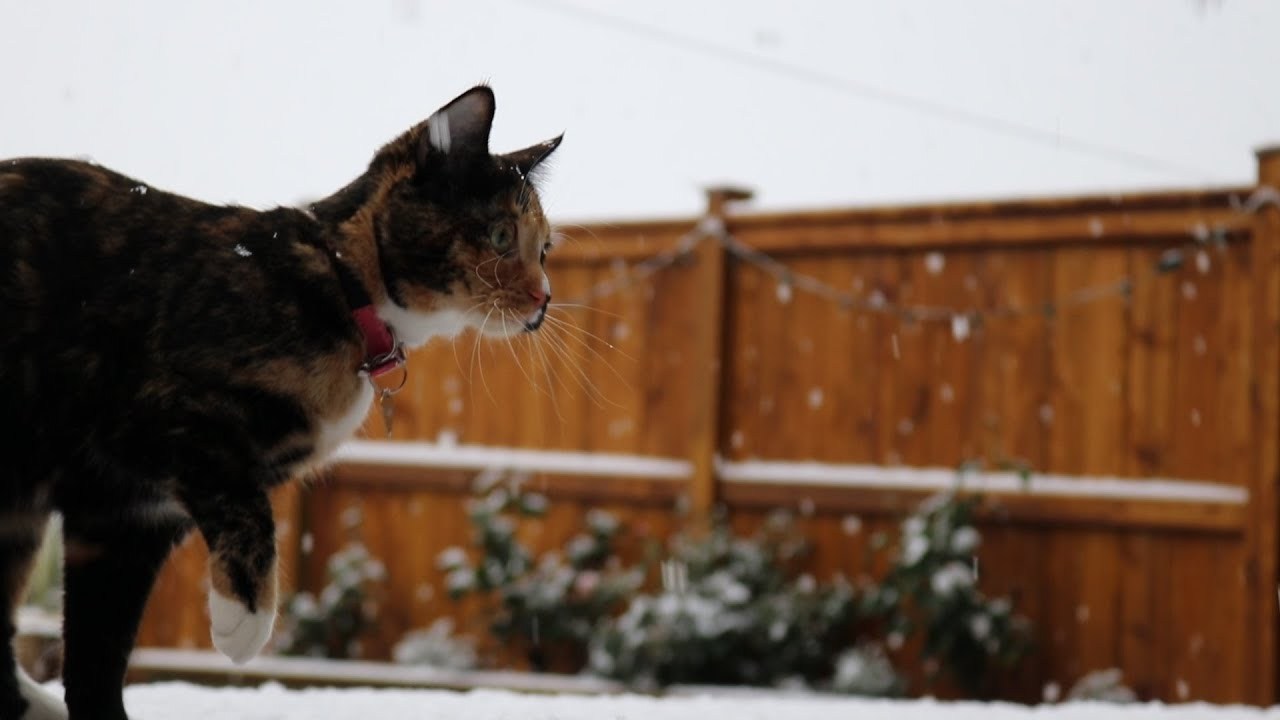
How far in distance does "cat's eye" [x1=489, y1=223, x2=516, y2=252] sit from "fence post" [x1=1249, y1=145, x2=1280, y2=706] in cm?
338

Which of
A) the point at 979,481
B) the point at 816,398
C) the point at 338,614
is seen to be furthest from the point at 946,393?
the point at 338,614

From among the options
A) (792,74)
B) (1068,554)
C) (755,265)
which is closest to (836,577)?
(1068,554)

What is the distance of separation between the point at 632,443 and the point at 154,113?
3.35 meters

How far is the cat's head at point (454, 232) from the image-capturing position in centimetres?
134

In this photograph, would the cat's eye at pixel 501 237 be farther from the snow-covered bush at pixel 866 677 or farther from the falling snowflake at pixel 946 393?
the falling snowflake at pixel 946 393

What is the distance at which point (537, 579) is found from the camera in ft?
15.9

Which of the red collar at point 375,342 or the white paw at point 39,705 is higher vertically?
the red collar at point 375,342

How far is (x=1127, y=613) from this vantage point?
4.19 m

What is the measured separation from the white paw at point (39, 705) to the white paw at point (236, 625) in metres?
0.38

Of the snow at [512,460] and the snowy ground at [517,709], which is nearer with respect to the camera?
the snowy ground at [517,709]

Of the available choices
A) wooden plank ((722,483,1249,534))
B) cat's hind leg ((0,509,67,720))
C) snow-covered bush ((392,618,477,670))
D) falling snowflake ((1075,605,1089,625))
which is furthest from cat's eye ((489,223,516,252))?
snow-covered bush ((392,618,477,670))

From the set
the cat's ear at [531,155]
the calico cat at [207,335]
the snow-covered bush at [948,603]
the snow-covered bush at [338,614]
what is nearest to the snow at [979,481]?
the snow-covered bush at [948,603]

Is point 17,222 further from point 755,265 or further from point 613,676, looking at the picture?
point 755,265

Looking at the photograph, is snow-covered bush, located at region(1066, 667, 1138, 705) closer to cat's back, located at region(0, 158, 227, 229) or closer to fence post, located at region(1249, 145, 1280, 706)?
fence post, located at region(1249, 145, 1280, 706)
